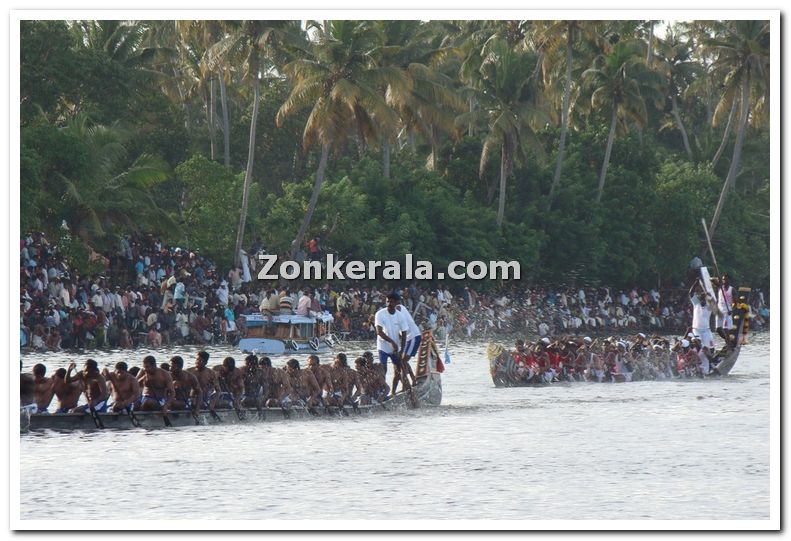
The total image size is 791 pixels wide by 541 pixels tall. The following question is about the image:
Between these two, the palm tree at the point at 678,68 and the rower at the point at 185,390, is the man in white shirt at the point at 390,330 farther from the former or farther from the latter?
the palm tree at the point at 678,68

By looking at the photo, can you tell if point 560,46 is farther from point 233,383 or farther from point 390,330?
point 233,383

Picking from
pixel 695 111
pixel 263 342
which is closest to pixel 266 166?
pixel 263 342

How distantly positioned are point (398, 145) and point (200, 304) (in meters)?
21.1

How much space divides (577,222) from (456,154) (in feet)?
18.2

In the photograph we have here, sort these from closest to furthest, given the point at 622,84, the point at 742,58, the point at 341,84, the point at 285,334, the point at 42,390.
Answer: the point at 42,390
the point at 285,334
the point at 341,84
the point at 742,58
the point at 622,84

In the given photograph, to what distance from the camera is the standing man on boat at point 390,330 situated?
18750 millimetres

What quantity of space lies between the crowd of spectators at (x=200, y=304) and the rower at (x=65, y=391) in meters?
4.90

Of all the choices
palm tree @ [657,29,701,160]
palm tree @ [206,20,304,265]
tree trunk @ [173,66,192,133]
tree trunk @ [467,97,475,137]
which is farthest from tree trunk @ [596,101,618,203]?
tree trunk @ [173,66,192,133]

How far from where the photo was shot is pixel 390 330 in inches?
751

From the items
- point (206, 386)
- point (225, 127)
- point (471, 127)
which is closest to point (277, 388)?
point (206, 386)

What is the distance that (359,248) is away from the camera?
25.9 meters

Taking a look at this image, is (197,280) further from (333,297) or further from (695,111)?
(695,111)

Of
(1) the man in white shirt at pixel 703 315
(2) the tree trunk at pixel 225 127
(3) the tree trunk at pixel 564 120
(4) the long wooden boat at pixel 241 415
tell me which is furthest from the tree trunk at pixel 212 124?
(4) the long wooden boat at pixel 241 415

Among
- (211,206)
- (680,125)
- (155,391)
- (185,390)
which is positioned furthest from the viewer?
(680,125)
